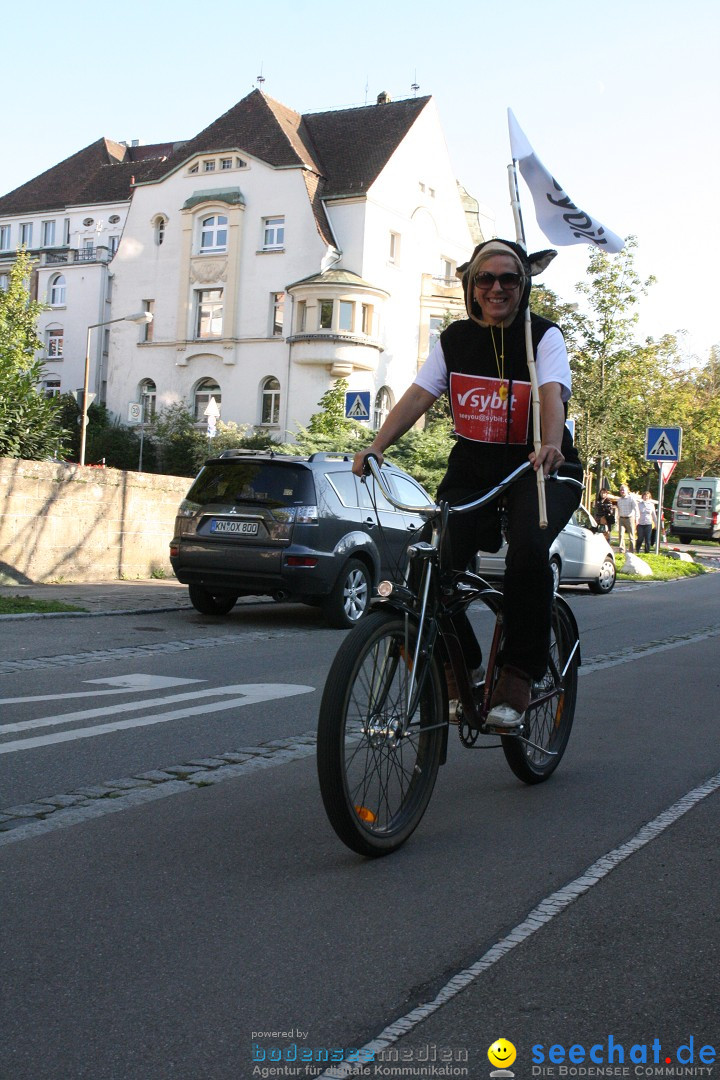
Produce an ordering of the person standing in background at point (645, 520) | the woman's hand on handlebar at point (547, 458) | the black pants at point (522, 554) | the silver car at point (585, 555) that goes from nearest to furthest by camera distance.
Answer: the woman's hand on handlebar at point (547, 458)
the black pants at point (522, 554)
the silver car at point (585, 555)
the person standing in background at point (645, 520)

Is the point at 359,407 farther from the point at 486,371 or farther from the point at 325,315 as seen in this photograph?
the point at 325,315

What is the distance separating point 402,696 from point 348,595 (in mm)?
8500

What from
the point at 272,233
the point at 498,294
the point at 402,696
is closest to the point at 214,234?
the point at 272,233

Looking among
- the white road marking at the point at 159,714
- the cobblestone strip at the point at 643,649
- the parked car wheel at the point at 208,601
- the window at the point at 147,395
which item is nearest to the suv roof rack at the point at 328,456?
the parked car wheel at the point at 208,601

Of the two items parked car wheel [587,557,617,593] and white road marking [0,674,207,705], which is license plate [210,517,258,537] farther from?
parked car wheel [587,557,617,593]

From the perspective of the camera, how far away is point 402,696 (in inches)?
167

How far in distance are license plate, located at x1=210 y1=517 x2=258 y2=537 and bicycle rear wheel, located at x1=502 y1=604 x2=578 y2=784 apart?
698cm

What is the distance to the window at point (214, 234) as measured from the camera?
2116 inches

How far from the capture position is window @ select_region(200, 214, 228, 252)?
53.8m

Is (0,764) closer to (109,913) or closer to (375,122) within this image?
(109,913)

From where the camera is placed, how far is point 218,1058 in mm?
2670

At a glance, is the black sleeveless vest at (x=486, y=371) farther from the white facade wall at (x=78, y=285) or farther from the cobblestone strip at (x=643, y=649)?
the white facade wall at (x=78, y=285)

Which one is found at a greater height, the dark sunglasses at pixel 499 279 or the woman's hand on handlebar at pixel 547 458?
the dark sunglasses at pixel 499 279

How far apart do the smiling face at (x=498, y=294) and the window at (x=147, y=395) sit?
5211cm
